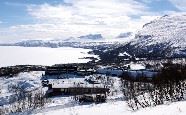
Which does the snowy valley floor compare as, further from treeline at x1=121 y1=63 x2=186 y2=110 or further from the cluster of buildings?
the cluster of buildings

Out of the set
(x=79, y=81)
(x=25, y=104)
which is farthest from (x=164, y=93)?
(x=79, y=81)

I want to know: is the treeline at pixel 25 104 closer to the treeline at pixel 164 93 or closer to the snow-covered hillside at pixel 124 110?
the snow-covered hillside at pixel 124 110

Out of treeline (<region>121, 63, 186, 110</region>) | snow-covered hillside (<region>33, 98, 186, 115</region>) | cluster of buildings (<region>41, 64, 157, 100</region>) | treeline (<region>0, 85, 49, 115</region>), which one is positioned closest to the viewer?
snow-covered hillside (<region>33, 98, 186, 115</region>)

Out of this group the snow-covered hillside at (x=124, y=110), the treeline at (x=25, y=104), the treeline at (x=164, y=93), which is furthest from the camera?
the treeline at (x=25, y=104)

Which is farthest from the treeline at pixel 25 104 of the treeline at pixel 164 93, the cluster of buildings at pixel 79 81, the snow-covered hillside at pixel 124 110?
the treeline at pixel 164 93

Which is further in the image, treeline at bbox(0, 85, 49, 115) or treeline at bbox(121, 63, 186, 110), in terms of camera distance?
treeline at bbox(0, 85, 49, 115)

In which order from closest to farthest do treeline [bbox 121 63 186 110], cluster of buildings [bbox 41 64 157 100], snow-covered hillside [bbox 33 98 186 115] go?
snow-covered hillside [bbox 33 98 186 115]
treeline [bbox 121 63 186 110]
cluster of buildings [bbox 41 64 157 100]

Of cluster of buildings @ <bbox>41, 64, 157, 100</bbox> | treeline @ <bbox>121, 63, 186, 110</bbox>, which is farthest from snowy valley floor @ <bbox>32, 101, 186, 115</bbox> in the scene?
cluster of buildings @ <bbox>41, 64, 157, 100</bbox>

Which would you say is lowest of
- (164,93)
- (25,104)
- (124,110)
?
(25,104)

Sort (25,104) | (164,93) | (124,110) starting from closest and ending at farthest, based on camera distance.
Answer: (124,110) → (164,93) → (25,104)

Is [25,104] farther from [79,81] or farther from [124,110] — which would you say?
[124,110]

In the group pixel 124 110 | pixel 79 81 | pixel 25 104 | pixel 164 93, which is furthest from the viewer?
pixel 79 81

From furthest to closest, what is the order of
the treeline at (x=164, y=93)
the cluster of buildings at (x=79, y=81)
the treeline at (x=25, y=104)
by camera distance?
1. the cluster of buildings at (x=79, y=81)
2. the treeline at (x=25, y=104)
3. the treeline at (x=164, y=93)

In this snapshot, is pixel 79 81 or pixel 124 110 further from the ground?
pixel 124 110
